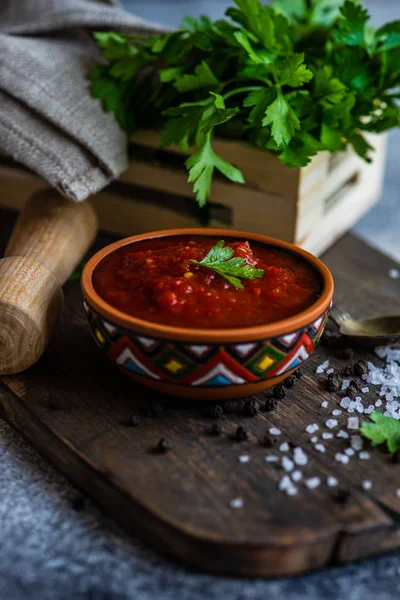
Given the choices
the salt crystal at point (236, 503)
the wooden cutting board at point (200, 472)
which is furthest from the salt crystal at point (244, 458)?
the salt crystal at point (236, 503)

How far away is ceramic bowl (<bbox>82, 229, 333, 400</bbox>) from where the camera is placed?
4.96ft

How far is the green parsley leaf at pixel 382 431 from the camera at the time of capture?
1.56m

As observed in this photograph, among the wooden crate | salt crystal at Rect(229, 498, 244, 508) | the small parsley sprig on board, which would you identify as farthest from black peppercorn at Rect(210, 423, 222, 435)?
the wooden crate

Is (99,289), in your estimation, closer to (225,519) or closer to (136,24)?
(225,519)

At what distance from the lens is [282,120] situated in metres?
1.92

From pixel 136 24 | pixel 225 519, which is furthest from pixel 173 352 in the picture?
pixel 136 24

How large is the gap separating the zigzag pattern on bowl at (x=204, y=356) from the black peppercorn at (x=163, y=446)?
137 millimetres

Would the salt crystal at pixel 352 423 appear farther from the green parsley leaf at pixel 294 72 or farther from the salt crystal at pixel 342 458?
the green parsley leaf at pixel 294 72

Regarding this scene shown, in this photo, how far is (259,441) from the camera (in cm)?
158

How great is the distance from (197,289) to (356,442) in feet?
1.61

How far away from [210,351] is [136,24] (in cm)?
141

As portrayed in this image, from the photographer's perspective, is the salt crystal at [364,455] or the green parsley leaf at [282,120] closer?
the salt crystal at [364,455]

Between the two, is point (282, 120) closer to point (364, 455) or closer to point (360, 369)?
point (360, 369)

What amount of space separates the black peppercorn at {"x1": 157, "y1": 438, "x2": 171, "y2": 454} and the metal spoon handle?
2.33 feet
